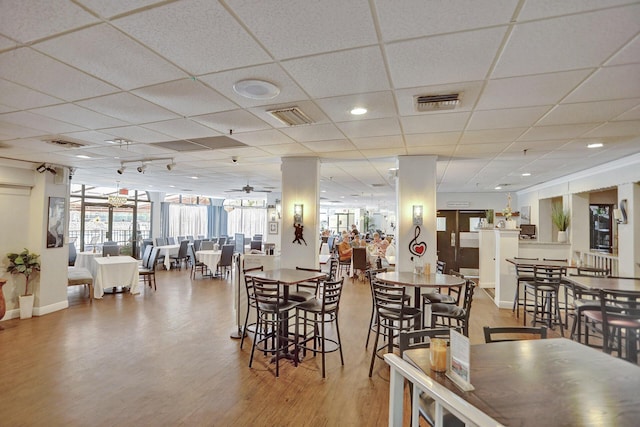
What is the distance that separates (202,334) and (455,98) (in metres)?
4.25

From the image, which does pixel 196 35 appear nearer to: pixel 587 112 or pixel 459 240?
pixel 587 112

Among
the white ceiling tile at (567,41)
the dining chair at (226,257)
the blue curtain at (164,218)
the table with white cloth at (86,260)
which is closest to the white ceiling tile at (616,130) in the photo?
the white ceiling tile at (567,41)

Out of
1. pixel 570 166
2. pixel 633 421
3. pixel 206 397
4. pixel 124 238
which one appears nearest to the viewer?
pixel 633 421

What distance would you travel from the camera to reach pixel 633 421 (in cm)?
116

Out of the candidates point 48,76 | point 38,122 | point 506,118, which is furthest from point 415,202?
point 38,122

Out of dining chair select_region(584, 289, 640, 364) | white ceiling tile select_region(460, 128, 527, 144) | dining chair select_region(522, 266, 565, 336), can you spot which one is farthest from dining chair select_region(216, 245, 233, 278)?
dining chair select_region(584, 289, 640, 364)

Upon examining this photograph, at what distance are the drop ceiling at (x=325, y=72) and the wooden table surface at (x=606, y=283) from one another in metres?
1.71

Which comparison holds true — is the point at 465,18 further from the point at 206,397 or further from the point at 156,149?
the point at 156,149

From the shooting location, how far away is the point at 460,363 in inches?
56.0

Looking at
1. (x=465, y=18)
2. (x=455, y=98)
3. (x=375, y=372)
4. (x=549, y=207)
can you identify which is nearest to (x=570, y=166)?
(x=549, y=207)

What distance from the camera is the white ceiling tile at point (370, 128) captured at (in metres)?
3.29

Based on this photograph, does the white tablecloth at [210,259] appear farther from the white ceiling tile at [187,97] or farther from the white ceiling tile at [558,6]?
the white ceiling tile at [558,6]

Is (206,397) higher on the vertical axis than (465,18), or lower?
lower

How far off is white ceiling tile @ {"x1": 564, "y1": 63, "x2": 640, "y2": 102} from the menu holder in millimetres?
2083
